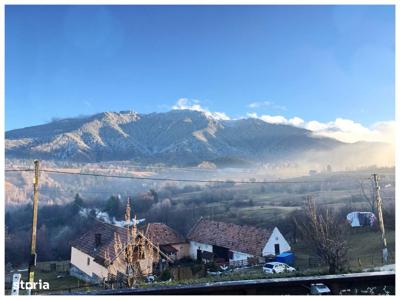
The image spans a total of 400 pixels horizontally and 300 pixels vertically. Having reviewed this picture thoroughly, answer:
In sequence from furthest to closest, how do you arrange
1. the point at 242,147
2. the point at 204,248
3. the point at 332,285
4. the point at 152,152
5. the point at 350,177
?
the point at 242,147
the point at 152,152
the point at 350,177
the point at 204,248
the point at 332,285

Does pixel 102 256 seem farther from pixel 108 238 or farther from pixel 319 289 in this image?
pixel 319 289

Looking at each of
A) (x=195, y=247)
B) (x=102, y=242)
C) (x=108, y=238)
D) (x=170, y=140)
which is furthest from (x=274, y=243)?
(x=170, y=140)

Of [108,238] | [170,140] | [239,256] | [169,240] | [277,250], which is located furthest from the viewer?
[170,140]

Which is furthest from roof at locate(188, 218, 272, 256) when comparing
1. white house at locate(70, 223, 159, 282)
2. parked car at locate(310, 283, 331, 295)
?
parked car at locate(310, 283, 331, 295)

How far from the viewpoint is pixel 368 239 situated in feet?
53.7

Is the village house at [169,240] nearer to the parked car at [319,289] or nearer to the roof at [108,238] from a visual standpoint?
the roof at [108,238]

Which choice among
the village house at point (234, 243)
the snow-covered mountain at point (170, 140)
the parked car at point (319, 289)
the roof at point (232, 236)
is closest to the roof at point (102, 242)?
the village house at point (234, 243)

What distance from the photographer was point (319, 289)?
108 inches

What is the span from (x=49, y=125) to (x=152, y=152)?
11.1 meters

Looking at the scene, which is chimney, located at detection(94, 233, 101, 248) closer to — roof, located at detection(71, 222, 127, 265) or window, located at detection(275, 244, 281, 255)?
roof, located at detection(71, 222, 127, 265)

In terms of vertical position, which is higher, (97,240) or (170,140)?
(170,140)

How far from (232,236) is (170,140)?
85.1ft

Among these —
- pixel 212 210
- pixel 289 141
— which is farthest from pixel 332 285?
pixel 289 141

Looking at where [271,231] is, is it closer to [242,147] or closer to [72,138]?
[242,147]
